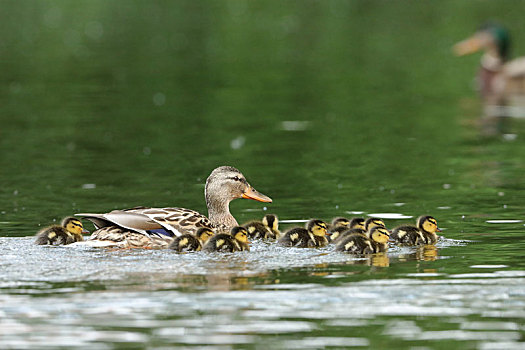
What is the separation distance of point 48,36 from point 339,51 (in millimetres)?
10998

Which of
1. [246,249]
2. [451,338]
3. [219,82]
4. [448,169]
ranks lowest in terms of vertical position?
[451,338]

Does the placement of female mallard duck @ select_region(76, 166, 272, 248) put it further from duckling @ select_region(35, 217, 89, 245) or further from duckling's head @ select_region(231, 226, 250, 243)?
duckling's head @ select_region(231, 226, 250, 243)

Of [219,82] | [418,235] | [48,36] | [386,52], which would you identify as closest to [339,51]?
[386,52]

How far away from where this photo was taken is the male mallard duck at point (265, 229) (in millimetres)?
11312

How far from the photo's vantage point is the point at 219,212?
452 inches

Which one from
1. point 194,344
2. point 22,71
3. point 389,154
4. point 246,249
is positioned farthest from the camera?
point 22,71

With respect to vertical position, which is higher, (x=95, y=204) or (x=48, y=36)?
(x=48, y=36)

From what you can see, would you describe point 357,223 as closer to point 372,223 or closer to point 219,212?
point 372,223

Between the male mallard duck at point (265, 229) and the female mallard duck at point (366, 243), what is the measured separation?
1.18m

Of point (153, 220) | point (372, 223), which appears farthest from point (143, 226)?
point (372, 223)

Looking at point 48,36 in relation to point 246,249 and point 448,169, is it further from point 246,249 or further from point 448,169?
point 246,249

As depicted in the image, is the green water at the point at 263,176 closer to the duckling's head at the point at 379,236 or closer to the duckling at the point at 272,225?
the duckling's head at the point at 379,236

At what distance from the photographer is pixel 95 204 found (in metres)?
13.2

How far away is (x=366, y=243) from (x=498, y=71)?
665 inches
